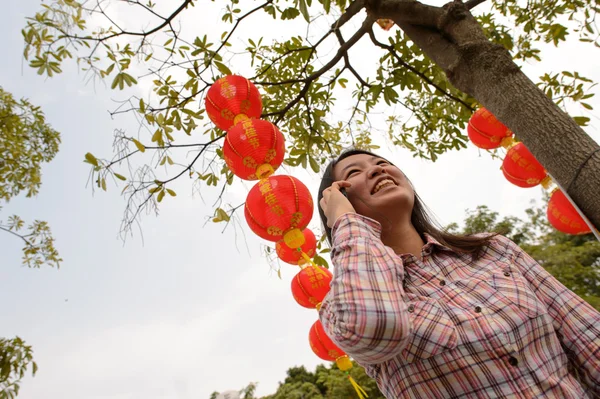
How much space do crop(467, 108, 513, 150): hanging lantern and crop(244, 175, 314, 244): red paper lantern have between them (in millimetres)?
1493

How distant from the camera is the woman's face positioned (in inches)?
53.9

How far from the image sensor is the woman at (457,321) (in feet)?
3.11

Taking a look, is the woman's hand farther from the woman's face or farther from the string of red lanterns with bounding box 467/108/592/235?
the string of red lanterns with bounding box 467/108/592/235

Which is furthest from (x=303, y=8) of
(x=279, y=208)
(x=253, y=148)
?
(x=279, y=208)

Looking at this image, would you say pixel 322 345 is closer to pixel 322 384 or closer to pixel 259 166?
pixel 259 166

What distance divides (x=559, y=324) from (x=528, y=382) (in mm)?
290

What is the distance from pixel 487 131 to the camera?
9.20 ft

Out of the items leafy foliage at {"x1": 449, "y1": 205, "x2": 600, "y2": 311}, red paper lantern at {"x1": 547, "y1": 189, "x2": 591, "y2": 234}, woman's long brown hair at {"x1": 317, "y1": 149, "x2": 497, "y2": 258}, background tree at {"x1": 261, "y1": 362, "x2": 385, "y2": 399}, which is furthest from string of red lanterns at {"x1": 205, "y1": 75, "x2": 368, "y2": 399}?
background tree at {"x1": 261, "y1": 362, "x2": 385, "y2": 399}

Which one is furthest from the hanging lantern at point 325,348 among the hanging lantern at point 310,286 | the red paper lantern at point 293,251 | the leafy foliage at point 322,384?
the leafy foliage at point 322,384

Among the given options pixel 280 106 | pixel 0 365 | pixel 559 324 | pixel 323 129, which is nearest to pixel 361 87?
pixel 323 129

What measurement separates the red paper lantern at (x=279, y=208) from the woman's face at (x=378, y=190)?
0.79 meters

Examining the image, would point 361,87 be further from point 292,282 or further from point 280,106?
point 292,282

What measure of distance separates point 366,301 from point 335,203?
459 millimetres

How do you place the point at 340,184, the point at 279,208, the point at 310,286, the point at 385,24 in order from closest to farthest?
the point at 340,184
the point at 279,208
the point at 310,286
the point at 385,24
